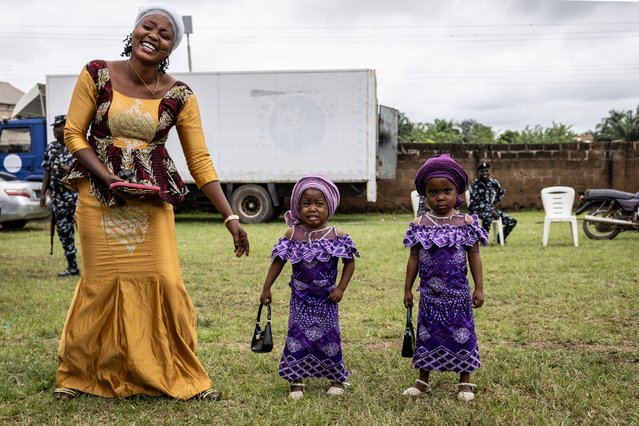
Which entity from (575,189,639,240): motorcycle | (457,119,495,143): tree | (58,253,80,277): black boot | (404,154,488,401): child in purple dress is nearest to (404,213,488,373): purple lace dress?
(404,154,488,401): child in purple dress

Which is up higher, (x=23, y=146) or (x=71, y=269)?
(x=23, y=146)

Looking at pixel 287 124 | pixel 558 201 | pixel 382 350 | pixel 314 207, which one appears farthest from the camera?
pixel 287 124

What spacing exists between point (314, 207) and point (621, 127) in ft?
117

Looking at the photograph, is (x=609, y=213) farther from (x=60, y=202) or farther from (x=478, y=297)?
(x=478, y=297)

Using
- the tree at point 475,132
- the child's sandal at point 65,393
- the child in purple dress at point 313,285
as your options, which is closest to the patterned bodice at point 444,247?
the child in purple dress at point 313,285

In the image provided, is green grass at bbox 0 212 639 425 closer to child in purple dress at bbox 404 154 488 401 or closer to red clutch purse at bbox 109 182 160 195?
child in purple dress at bbox 404 154 488 401

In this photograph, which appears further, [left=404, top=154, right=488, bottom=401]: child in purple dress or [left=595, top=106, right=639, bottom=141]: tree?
[left=595, top=106, right=639, bottom=141]: tree

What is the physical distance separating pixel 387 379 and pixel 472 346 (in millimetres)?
600

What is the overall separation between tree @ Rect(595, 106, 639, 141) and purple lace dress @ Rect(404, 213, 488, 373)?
34.5 meters

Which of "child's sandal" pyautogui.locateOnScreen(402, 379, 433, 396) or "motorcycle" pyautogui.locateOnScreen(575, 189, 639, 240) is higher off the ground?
"motorcycle" pyautogui.locateOnScreen(575, 189, 639, 240)

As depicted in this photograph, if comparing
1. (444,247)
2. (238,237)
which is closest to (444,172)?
(444,247)

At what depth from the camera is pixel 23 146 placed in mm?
17047

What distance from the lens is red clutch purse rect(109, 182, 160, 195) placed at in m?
3.48

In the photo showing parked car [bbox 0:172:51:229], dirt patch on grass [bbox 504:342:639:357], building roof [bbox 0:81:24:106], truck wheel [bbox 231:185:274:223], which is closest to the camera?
dirt patch on grass [bbox 504:342:639:357]
